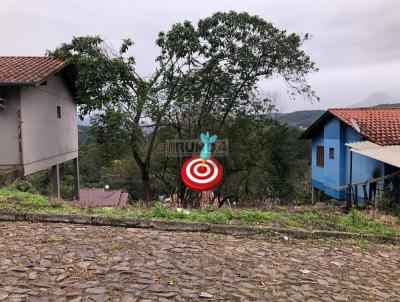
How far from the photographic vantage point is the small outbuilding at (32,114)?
1203cm

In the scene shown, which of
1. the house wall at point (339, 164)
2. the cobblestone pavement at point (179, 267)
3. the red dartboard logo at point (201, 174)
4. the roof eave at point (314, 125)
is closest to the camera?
the cobblestone pavement at point (179, 267)

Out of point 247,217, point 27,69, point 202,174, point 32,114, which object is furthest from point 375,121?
point 27,69

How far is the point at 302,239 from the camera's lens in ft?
20.8

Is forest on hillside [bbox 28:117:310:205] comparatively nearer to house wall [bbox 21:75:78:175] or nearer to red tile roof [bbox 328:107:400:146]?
house wall [bbox 21:75:78:175]

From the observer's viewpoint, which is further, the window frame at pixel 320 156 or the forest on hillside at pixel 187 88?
the window frame at pixel 320 156

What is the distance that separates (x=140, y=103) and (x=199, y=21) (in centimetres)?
441

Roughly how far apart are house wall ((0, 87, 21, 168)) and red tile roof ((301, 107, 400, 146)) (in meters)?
13.2

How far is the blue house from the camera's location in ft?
48.9

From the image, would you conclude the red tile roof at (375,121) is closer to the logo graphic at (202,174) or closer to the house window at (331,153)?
the house window at (331,153)

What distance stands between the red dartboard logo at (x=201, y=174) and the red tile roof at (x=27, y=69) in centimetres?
613

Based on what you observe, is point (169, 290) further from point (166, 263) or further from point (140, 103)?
point (140, 103)

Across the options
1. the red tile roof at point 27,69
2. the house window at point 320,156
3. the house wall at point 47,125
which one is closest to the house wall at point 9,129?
the house wall at point 47,125

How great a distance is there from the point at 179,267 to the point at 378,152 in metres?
10.4

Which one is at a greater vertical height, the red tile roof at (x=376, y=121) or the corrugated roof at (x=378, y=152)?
the red tile roof at (x=376, y=121)
